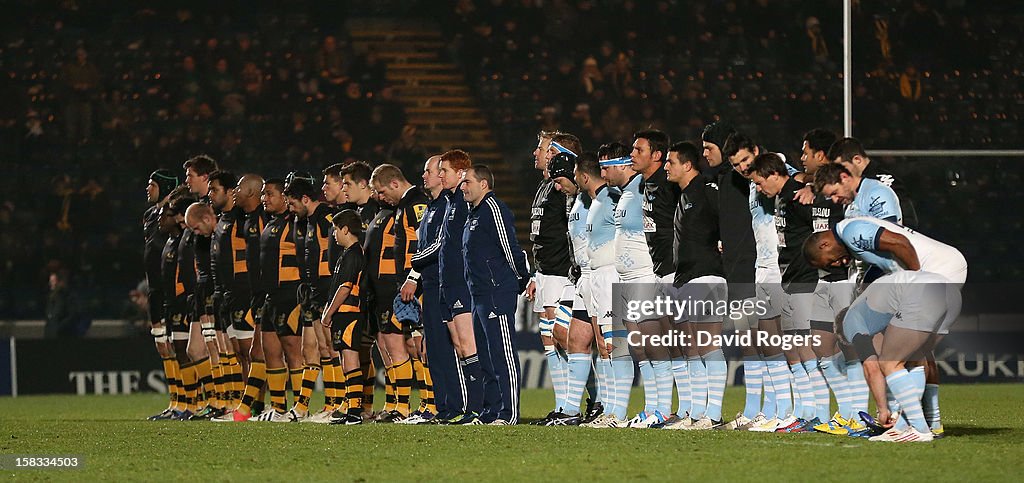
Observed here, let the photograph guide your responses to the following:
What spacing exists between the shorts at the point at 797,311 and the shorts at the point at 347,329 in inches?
126

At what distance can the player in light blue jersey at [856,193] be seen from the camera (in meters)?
7.77

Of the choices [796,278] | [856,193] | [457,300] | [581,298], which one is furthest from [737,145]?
[457,300]

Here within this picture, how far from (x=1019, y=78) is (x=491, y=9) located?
291 inches

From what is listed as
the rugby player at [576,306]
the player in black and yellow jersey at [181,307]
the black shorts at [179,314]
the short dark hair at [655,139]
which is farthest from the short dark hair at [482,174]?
the black shorts at [179,314]

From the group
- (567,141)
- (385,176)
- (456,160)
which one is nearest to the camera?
(456,160)

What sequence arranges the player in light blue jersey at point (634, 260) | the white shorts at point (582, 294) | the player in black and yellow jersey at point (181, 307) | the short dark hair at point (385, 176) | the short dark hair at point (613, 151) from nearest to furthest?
the player in light blue jersey at point (634, 260) → the short dark hair at point (613, 151) → the white shorts at point (582, 294) → the short dark hair at point (385, 176) → the player in black and yellow jersey at point (181, 307)

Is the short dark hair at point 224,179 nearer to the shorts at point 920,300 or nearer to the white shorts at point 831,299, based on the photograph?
the white shorts at point 831,299

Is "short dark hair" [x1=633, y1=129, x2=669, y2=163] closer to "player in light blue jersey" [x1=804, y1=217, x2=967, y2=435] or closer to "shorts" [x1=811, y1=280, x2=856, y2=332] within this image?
"shorts" [x1=811, y1=280, x2=856, y2=332]

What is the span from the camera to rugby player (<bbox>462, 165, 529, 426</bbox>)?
9.53m

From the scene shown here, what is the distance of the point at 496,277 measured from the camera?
956 centimetres

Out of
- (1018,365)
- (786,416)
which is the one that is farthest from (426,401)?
(1018,365)

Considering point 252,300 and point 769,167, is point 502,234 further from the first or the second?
point 252,300

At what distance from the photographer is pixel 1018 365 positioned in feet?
51.8

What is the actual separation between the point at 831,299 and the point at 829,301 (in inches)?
0.8
